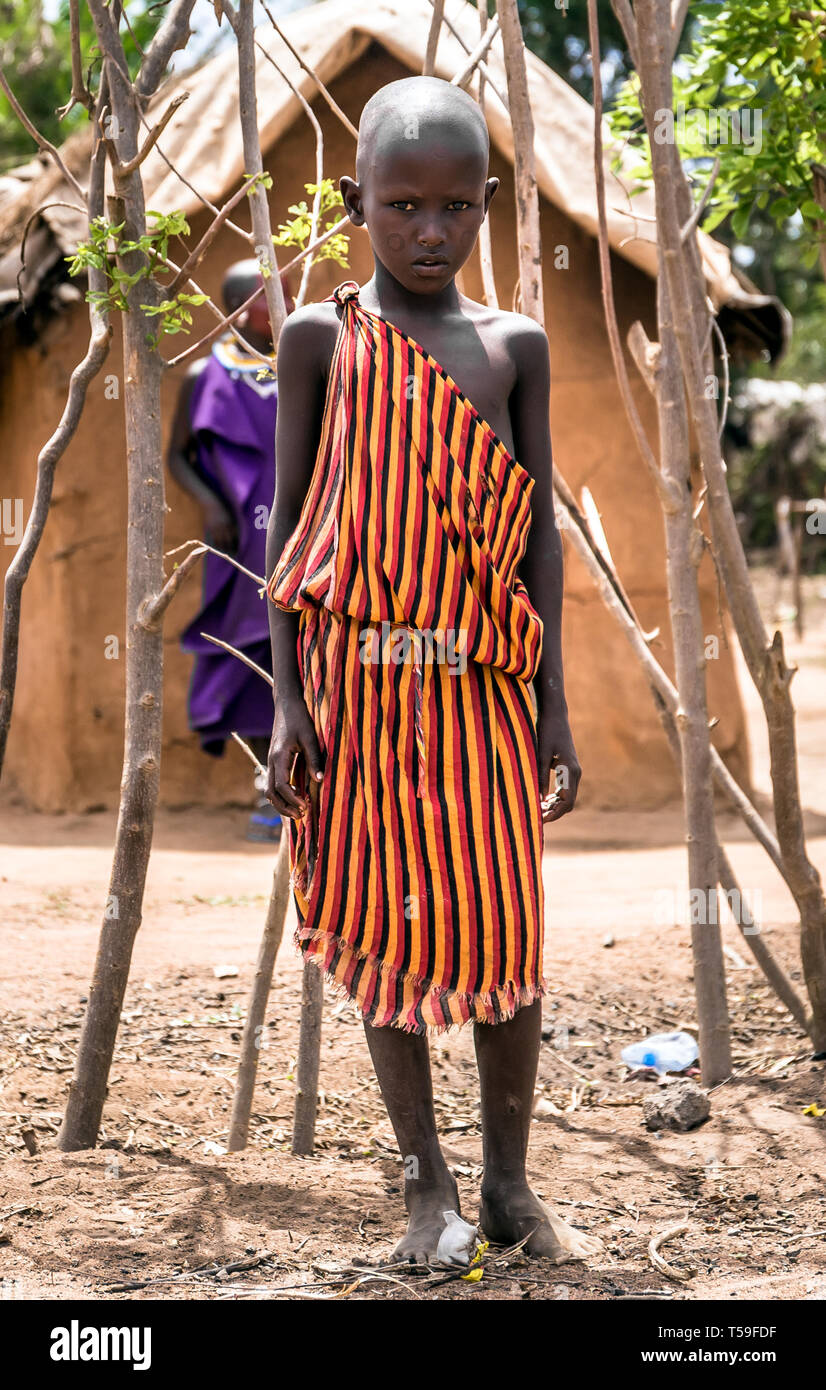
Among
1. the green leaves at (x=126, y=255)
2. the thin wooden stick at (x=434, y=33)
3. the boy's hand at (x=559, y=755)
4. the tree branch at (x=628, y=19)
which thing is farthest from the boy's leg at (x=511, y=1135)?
the tree branch at (x=628, y=19)

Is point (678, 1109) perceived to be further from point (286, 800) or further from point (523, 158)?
point (523, 158)

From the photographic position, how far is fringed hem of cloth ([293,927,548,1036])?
6.32ft

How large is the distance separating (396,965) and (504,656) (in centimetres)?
42

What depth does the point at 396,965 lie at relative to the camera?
1938 mm

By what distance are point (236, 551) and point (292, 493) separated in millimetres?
3766

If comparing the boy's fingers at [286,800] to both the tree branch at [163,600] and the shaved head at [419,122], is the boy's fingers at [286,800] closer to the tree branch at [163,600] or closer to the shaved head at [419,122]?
the tree branch at [163,600]

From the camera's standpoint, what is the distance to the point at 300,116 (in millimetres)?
5812

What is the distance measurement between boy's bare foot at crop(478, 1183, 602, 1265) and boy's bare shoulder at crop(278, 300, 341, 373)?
1.13 meters

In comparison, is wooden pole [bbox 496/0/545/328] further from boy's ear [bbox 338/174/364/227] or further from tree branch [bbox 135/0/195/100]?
boy's ear [bbox 338/174/364/227]

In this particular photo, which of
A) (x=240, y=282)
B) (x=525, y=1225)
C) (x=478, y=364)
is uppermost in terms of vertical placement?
(x=240, y=282)

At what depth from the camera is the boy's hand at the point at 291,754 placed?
2.00 metres

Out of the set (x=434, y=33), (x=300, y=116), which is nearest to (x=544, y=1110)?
(x=434, y=33)

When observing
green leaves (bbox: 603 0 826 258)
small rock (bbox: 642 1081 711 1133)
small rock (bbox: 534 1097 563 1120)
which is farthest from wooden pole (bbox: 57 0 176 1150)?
green leaves (bbox: 603 0 826 258)
